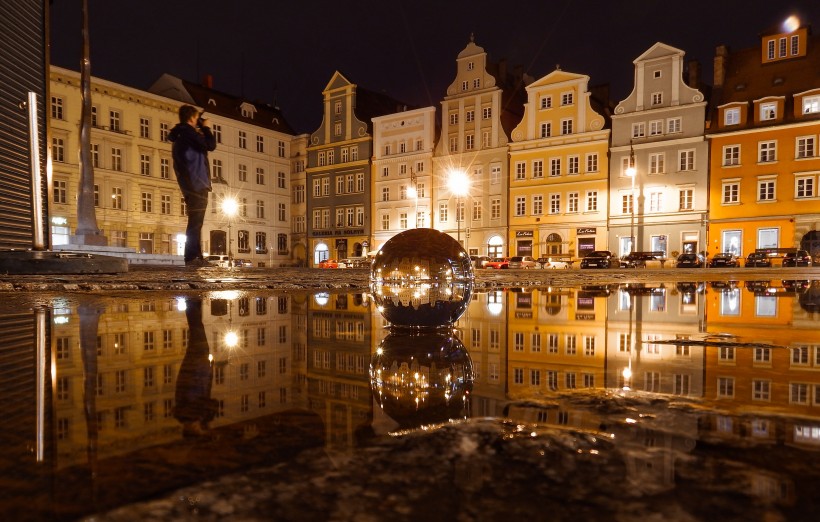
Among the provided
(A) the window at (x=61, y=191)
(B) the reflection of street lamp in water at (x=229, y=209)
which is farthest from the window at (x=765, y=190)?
(A) the window at (x=61, y=191)

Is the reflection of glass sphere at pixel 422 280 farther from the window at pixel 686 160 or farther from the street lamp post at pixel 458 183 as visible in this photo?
the window at pixel 686 160

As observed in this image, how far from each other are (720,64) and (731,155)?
24.6 feet

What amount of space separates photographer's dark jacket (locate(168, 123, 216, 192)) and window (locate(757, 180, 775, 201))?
35939 millimetres

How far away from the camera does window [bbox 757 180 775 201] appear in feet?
109

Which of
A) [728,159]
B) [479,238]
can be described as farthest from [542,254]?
[728,159]

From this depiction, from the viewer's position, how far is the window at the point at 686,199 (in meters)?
34.8

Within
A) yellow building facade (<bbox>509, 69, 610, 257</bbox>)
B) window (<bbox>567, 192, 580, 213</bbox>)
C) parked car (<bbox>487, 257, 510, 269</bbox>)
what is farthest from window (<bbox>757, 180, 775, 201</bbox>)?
parked car (<bbox>487, 257, 510, 269</bbox>)

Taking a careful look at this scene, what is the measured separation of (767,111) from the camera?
3344cm

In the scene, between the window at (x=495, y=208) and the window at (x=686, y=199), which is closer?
the window at (x=686, y=199)

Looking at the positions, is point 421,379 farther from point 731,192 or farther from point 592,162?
point 731,192

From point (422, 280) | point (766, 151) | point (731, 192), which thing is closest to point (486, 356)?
point (422, 280)

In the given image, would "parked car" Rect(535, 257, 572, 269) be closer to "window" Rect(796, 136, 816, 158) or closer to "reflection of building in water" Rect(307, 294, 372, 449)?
"window" Rect(796, 136, 816, 158)

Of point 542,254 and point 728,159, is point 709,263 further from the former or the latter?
point 542,254

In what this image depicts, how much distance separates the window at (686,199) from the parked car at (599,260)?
652cm
